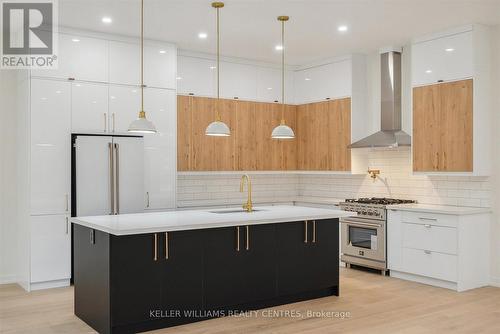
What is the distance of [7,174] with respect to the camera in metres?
6.43

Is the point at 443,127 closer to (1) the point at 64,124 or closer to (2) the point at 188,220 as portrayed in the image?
(2) the point at 188,220

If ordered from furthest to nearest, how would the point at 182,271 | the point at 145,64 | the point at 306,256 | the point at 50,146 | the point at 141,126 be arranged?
the point at 145,64 < the point at 50,146 < the point at 306,256 < the point at 141,126 < the point at 182,271

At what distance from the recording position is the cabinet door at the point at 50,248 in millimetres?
5941

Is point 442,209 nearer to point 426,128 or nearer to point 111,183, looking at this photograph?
point 426,128

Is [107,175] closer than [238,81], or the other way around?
[107,175]

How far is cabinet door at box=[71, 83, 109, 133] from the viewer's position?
20.2 feet

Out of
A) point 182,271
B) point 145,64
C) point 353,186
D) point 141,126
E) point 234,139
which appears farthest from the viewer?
point 353,186

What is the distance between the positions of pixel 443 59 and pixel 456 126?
0.85 metres

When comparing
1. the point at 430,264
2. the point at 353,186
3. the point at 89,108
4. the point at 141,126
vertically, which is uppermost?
the point at 89,108

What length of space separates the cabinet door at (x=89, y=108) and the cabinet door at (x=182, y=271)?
2388mm

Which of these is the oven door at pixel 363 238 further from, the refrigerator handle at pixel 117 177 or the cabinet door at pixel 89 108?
the cabinet door at pixel 89 108

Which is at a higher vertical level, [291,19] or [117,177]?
[291,19]

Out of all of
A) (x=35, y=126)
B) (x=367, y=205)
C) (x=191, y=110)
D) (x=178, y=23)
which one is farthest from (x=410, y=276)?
(x=35, y=126)

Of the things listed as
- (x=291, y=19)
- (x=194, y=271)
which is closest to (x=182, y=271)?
(x=194, y=271)
